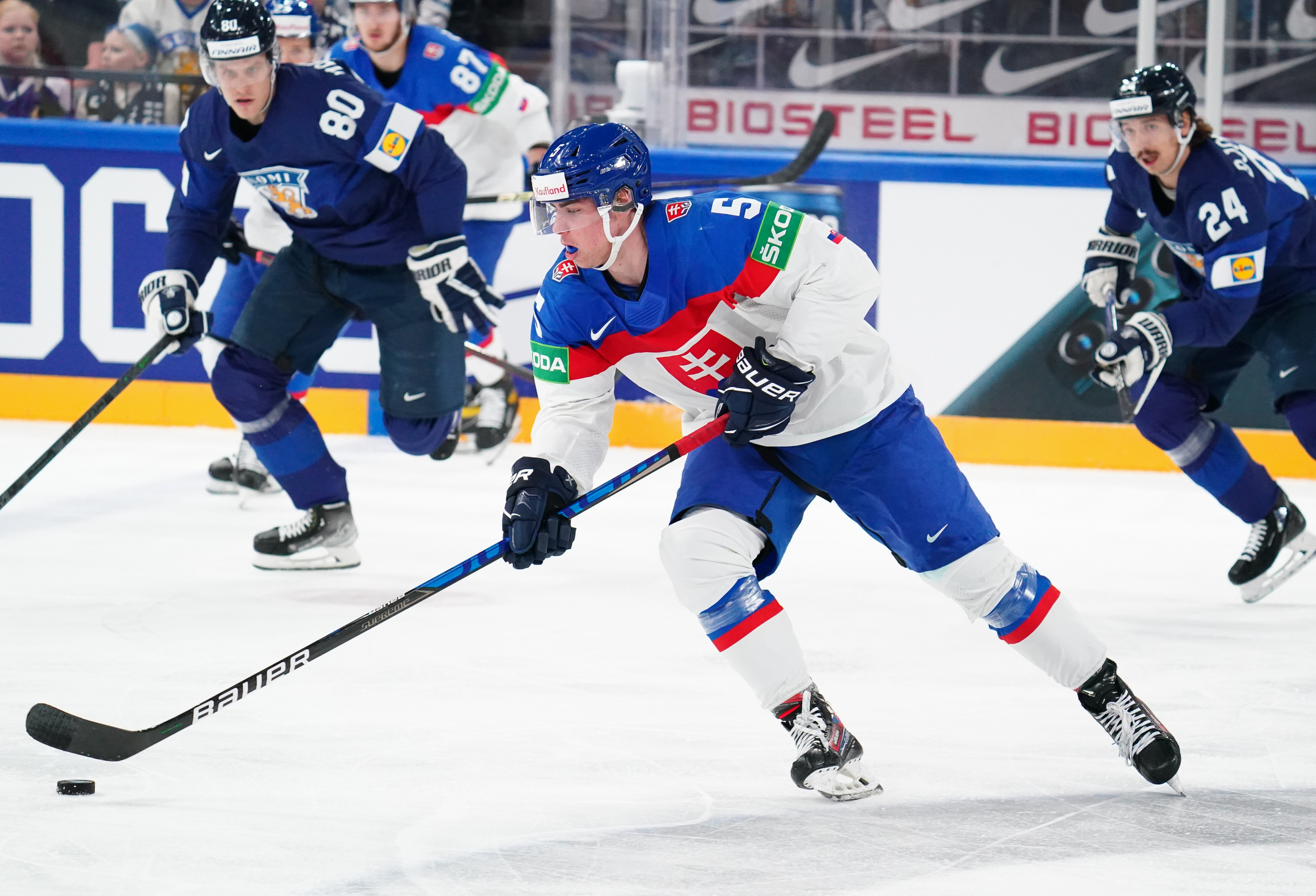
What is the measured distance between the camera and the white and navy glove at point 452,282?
3867 mm

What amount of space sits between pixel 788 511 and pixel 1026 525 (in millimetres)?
2283

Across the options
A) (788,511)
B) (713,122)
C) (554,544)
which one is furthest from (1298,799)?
(713,122)

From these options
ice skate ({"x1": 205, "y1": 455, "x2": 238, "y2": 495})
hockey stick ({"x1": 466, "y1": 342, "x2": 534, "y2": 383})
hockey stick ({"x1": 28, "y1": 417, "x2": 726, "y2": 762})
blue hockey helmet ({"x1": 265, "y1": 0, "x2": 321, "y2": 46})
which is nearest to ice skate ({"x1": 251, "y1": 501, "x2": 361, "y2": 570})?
ice skate ({"x1": 205, "y1": 455, "x2": 238, "y2": 495})

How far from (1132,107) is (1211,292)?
441mm

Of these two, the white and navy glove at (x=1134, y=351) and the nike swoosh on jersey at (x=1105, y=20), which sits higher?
the nike swoosh on jersey at (x=1105, y=20)

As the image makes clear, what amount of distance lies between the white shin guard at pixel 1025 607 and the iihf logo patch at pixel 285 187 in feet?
6.47

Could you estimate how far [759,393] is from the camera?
234 centimetres

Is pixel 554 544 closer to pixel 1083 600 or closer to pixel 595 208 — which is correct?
pixel 595 208

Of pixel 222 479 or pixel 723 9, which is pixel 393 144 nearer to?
pixel 222 479

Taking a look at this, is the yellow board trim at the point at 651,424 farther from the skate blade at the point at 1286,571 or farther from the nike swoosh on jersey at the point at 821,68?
the skate blade at the point at 1286,571

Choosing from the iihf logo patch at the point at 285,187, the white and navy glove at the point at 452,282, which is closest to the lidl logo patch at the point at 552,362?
the white and navy glove at the point at 452,282

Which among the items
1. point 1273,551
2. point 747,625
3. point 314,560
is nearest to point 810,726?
point 747,625

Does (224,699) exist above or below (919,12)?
below

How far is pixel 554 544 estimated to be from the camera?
7.88 ft
